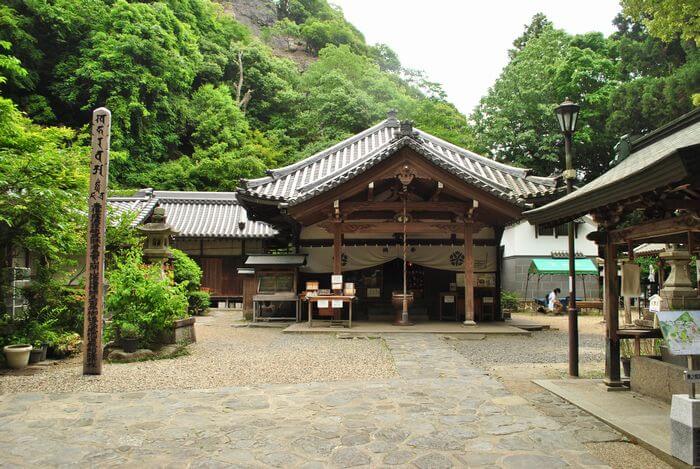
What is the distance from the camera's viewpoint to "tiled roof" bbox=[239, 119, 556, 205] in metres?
13.5

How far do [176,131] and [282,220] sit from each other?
2049 centimetres

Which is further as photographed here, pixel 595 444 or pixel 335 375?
pixel 335 375

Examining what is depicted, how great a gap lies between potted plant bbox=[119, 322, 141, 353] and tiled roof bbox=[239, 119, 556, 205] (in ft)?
18.4

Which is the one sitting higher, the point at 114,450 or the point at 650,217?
the point at 650,217

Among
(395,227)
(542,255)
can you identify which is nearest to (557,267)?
(542,255)

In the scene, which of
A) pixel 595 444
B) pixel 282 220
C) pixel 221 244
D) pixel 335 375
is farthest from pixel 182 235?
pixel 595 444

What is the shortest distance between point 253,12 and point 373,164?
184ft

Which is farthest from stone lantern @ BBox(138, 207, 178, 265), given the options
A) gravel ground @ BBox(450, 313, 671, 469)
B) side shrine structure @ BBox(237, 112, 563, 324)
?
gravel ground @ BBox(450, 313, 671, 469)

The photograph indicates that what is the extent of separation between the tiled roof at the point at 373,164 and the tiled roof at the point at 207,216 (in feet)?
21.3

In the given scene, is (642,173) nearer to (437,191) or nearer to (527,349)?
Result: (527,349)

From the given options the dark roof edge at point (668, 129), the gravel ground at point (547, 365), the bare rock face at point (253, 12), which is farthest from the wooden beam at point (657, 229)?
the bare rock face at point (253, 12)

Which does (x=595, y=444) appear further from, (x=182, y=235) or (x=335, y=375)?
(x=182, y=235)

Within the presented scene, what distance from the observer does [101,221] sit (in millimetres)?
8039

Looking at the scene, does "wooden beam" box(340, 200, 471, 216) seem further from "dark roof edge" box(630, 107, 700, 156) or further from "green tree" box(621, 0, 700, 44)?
"green tree" box(621, 0, 700, 44)
